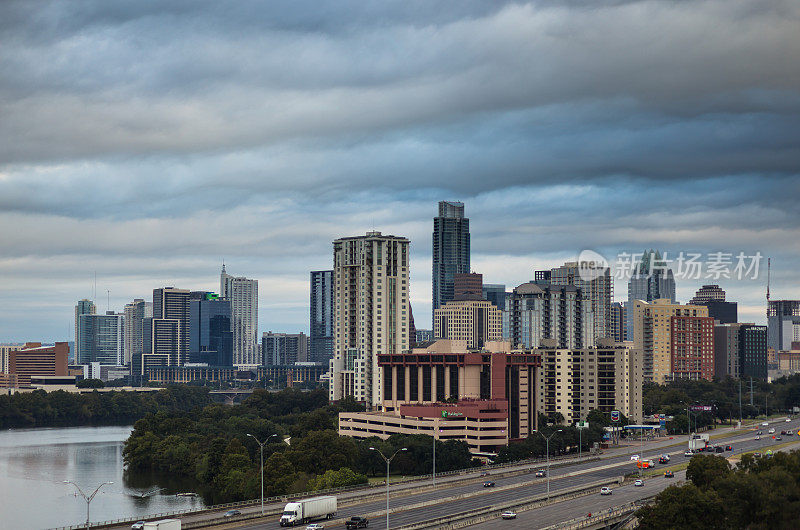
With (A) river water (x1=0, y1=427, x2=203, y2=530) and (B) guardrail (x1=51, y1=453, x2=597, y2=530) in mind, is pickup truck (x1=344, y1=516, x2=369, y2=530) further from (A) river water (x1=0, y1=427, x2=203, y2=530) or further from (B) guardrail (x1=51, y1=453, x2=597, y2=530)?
(A) river water (x1=0, y1=427, x2=203, y2=530)

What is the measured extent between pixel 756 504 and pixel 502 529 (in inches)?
1182

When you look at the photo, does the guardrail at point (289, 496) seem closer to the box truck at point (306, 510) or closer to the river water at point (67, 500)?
the river water at point (67, 500)

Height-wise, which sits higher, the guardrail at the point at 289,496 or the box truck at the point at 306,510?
the box truck at the point at 306,510

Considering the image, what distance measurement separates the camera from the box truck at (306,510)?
388 ft

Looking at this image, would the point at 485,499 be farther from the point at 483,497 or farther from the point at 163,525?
the point at 163,525

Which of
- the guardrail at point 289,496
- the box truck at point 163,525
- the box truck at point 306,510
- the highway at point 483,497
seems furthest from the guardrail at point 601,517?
the box truck at point 163,525

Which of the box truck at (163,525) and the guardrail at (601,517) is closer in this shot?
the box truck at (163,525)

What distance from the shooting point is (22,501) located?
538 feet

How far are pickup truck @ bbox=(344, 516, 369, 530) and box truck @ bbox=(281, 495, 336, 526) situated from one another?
4847 millimetres

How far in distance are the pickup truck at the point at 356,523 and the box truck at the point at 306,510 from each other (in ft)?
15.9

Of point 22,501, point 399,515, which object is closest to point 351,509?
point 399,515

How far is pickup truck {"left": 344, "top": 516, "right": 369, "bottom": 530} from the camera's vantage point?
11675 cm

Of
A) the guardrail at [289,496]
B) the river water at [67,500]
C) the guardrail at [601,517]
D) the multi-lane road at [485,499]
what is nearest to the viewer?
the guardrail at [601,517]

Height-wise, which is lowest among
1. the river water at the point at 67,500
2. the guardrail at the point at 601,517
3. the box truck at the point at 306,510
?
the river water at the point at 67,500
